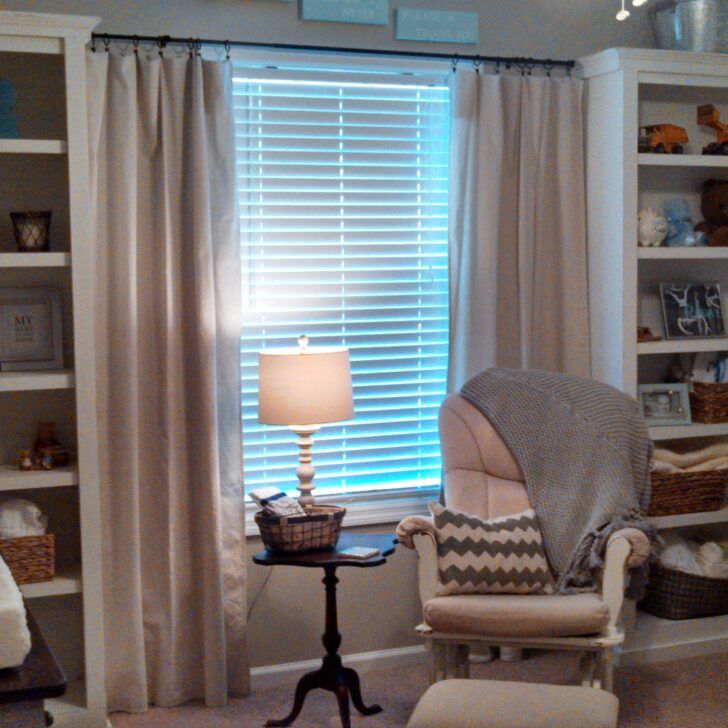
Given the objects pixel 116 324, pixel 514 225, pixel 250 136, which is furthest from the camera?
pixel 514 225

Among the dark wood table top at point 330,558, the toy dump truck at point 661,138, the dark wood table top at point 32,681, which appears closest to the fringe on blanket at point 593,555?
the dark wood table top at point 330,558

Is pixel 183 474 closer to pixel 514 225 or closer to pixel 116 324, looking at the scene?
pixel 116 324

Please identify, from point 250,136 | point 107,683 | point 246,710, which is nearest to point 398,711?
Result: point 246,710

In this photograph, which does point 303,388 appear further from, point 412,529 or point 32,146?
point 32,146

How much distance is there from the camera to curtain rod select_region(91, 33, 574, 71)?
10.4 feet

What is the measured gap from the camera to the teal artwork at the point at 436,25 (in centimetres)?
349

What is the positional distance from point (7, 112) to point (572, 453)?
2021 millimetres

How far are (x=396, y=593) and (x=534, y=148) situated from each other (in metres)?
1.68

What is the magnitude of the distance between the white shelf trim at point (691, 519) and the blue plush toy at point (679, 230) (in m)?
1.00

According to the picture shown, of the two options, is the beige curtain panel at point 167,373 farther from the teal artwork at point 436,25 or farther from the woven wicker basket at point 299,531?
the teal artwork at point 436,25

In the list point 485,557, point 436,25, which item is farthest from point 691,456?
point 436,25

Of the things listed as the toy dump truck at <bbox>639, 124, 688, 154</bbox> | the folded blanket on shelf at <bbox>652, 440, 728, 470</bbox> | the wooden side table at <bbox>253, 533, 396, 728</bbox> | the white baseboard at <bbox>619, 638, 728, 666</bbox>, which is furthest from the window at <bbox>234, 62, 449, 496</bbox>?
the white baseboard at <bbox>619, 638, 728, 666</bbox>

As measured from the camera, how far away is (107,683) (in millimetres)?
3230

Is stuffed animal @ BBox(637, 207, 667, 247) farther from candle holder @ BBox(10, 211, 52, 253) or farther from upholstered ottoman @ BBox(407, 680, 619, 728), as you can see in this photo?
candle holder @ BBox(10, 211, 52, 253)
